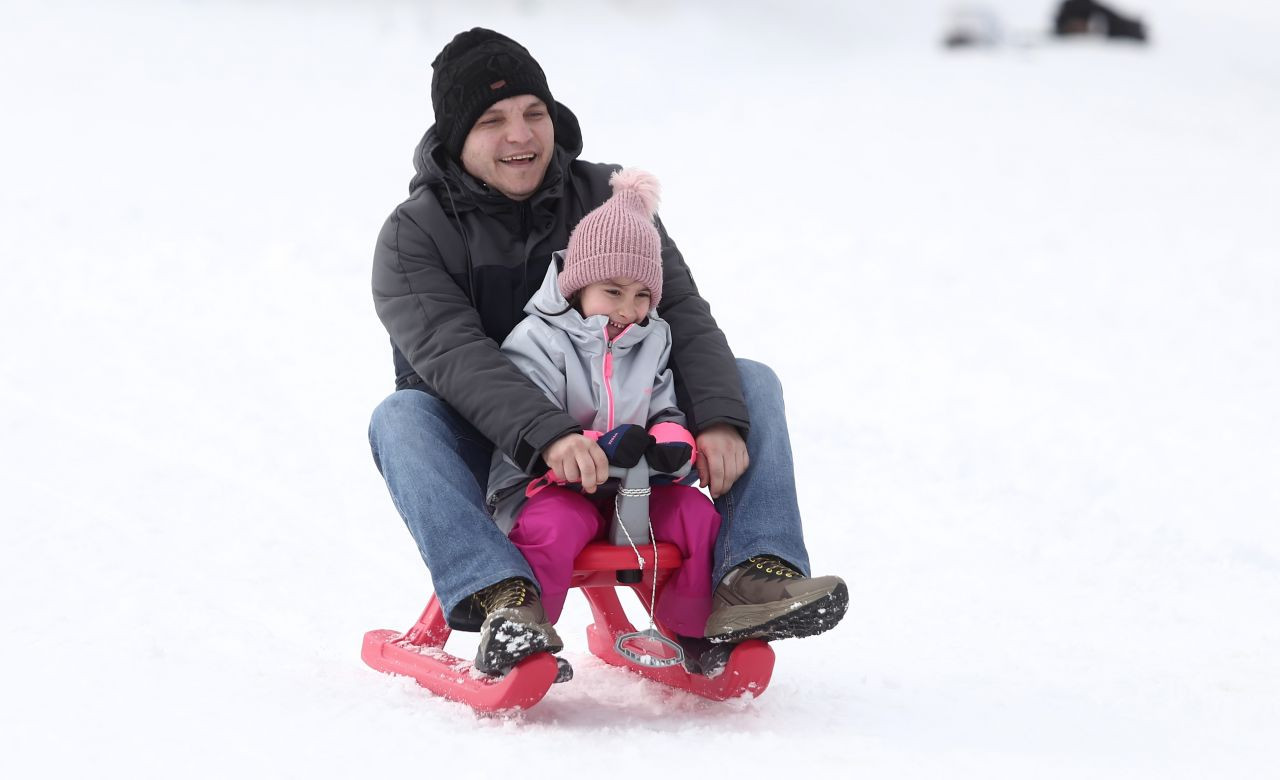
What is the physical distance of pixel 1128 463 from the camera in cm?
489

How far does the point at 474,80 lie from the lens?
108 inches

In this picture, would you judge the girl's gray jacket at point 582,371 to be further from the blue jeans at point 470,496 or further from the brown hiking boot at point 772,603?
the brown hiking boot at point 772,603

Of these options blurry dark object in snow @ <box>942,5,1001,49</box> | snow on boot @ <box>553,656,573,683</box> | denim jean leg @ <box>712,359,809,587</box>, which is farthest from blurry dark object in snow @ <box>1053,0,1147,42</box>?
snow on boot @ <box>553,656,573,683</box>

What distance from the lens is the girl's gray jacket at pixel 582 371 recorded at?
2555 millimetres

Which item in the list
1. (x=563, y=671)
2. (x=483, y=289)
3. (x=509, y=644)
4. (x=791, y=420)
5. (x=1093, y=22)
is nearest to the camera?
(x=509, y=644)

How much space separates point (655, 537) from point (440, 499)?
405 mm

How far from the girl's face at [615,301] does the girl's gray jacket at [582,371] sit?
0.02m

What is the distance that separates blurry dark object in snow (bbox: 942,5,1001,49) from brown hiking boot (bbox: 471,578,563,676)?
16.2m

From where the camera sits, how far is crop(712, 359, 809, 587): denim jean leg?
2.51 metres

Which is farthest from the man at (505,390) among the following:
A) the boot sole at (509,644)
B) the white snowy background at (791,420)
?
the white snowy background at (791,420)

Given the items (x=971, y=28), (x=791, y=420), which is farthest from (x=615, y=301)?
(x=971, y=28)

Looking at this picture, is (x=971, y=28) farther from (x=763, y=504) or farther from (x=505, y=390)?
(x=505, y=390)

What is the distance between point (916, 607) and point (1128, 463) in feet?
5.63

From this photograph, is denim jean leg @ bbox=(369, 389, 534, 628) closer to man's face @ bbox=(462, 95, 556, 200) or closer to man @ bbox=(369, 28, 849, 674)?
man @ bbox=(369, 28, 849, 674)
